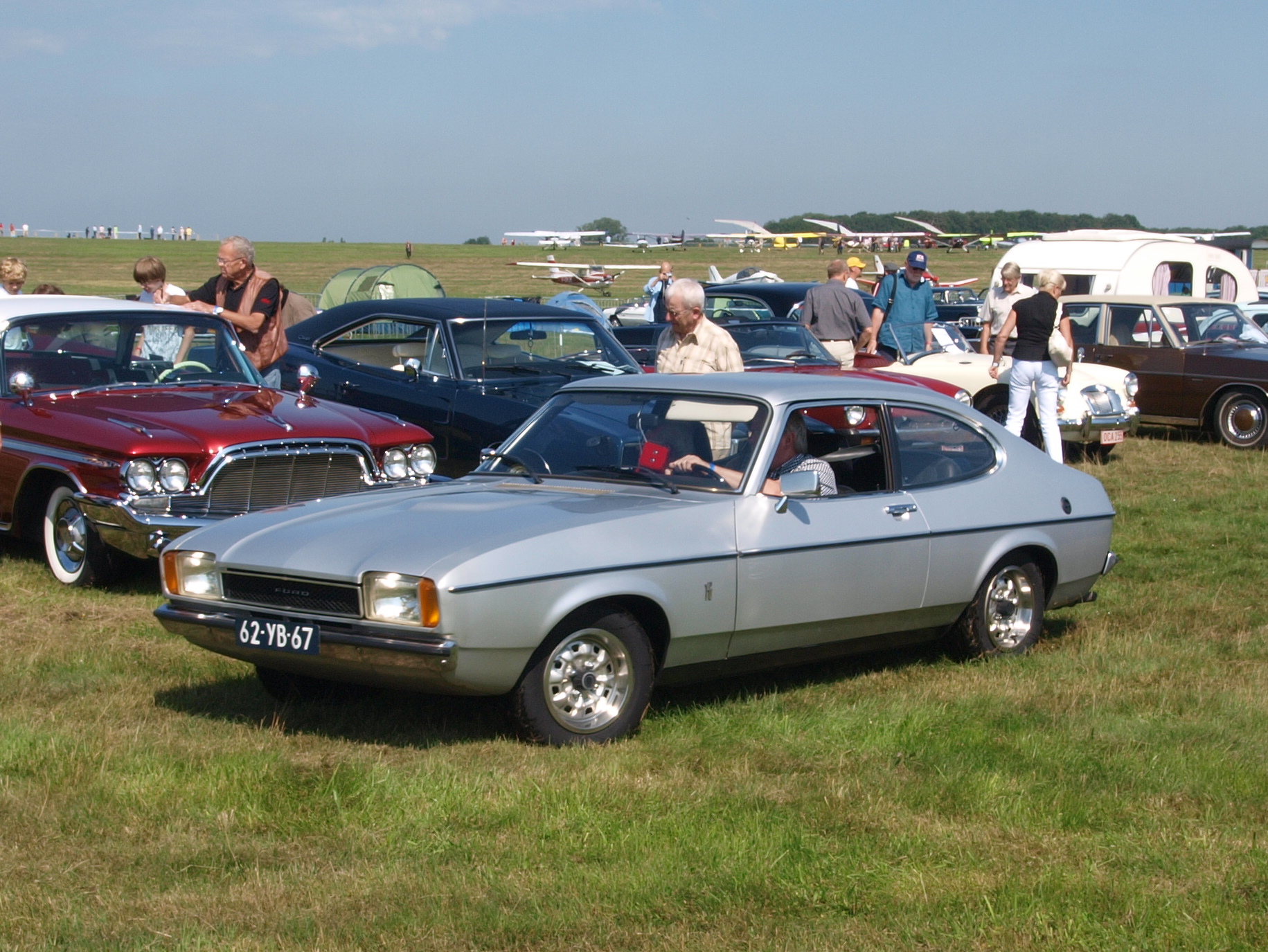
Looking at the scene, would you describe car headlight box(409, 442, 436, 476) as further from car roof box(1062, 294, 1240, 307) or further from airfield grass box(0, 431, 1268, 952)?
car roof box(1062, 294, 1240, 307)

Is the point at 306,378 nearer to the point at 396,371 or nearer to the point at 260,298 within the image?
the point at 260,298

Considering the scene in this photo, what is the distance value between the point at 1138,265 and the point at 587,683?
1856cm

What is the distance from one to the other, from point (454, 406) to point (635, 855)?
6.50m

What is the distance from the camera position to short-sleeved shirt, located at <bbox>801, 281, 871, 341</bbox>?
1407 cm

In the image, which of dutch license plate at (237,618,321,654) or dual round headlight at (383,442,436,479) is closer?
dutch license plate at (237,618,321,654)

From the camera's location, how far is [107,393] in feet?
28.4

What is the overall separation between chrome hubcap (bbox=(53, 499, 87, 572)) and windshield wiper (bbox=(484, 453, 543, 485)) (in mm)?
2910

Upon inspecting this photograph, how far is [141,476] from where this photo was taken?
7691 millimetres

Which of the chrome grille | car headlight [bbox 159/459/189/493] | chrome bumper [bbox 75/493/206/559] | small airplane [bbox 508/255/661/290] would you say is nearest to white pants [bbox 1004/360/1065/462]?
the chrome grille

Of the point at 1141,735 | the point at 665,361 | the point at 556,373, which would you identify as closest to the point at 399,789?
the point at 1141,735

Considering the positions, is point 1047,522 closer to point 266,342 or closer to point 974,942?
point 974,942

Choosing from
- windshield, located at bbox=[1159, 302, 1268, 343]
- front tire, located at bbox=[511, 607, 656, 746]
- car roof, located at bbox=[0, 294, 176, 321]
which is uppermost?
car roof, located at bbox=[0, 294, 176, 321]

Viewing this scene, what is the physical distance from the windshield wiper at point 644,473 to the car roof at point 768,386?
0.43 m

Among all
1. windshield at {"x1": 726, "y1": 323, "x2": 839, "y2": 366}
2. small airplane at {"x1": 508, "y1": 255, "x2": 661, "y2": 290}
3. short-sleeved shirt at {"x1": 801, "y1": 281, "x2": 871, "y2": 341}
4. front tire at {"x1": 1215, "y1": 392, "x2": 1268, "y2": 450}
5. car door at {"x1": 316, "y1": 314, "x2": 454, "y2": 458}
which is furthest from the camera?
small airplane at {"x1": 508, "y1": 255, "x2": 661, "y2": 290}
